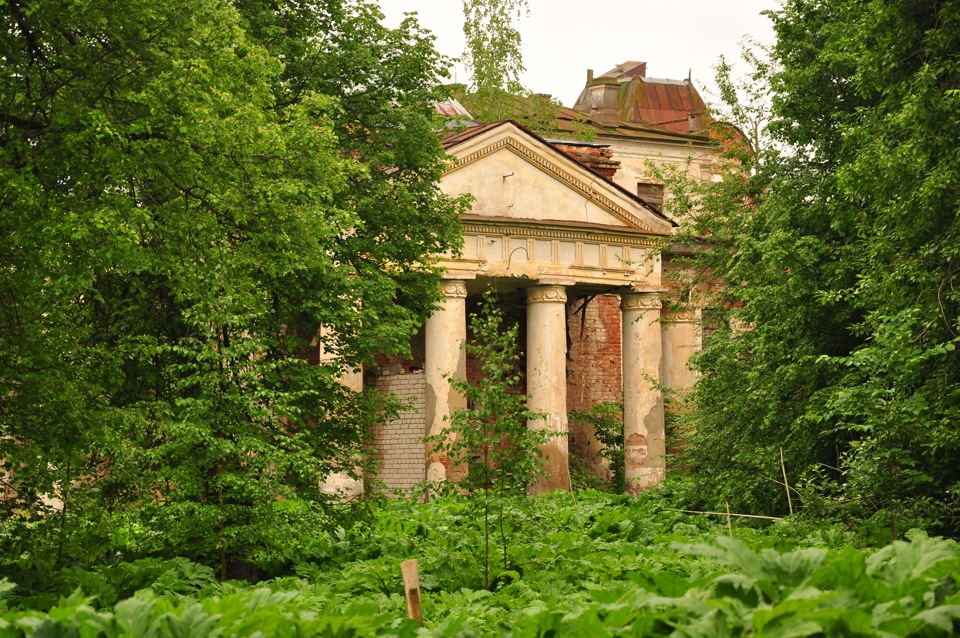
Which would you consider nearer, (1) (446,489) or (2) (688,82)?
(1) (446,489)

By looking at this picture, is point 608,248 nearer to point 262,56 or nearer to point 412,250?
point 412,250

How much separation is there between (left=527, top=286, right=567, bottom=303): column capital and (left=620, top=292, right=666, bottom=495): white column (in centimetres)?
199

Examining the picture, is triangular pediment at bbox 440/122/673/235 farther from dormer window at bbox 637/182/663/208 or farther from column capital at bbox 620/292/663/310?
dormer window at bbox 637/182/663/208

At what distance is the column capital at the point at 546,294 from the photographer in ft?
84.8

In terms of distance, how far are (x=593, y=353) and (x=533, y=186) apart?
25.8 ft

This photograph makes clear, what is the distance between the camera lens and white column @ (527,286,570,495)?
25.0m

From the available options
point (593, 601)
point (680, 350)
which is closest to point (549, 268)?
point (680, 350)

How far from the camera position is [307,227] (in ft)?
40.0

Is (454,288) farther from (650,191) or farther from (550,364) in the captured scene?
(650,191)

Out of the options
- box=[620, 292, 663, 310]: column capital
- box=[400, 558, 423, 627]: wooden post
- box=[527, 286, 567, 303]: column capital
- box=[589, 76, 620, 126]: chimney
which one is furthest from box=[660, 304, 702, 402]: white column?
box=[400, 558, 423, 627]: wooden post

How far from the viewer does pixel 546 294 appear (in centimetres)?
2584

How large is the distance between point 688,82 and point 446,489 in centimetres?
3766

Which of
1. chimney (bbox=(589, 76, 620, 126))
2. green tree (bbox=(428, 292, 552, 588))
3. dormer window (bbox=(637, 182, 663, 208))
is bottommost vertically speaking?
green tree (bbox=(428, 292, 552, 588))

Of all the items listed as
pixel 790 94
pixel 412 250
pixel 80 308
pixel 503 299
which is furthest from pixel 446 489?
pixel 503 299
